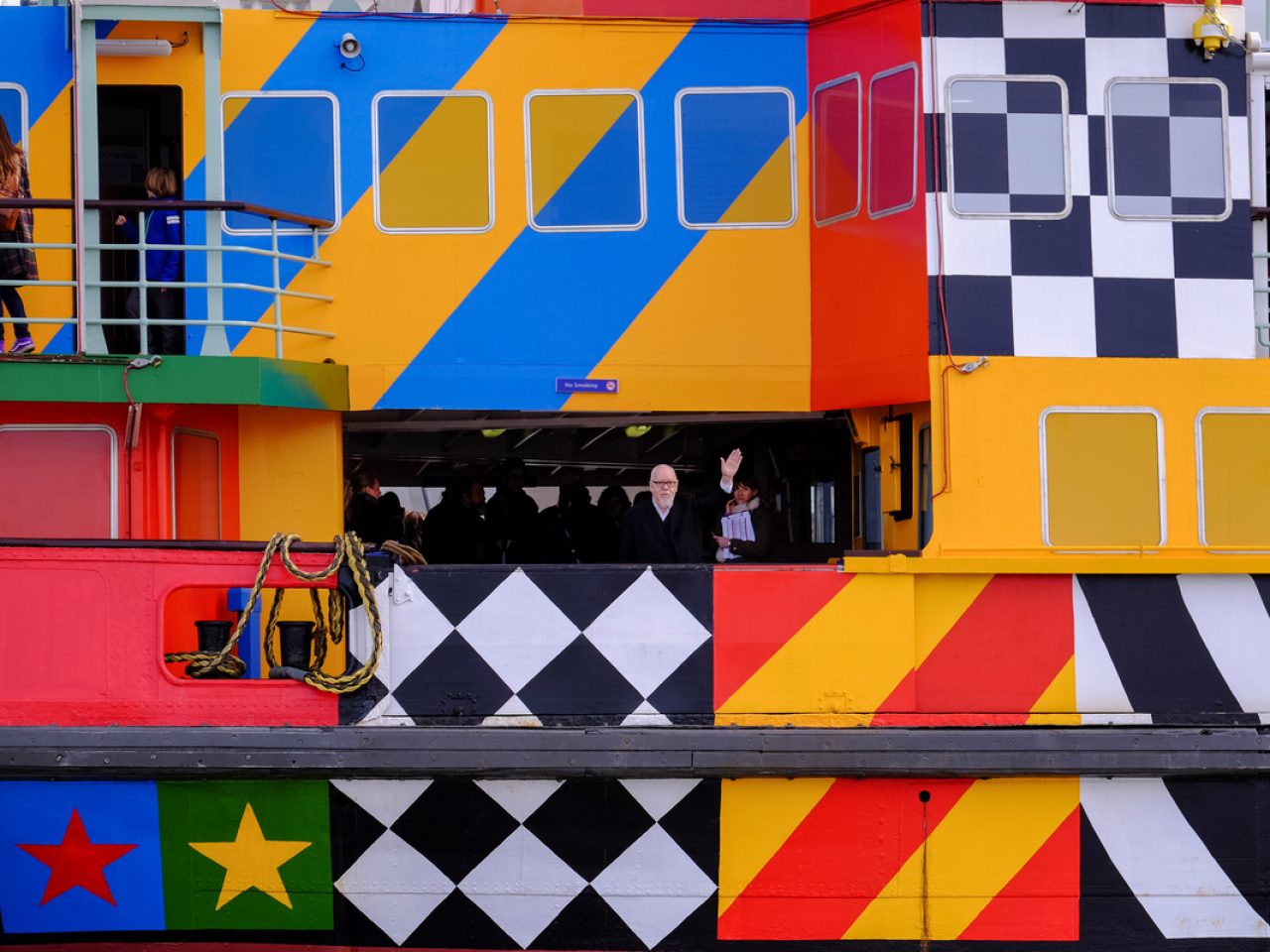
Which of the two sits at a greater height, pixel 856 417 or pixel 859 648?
pixel 856 417

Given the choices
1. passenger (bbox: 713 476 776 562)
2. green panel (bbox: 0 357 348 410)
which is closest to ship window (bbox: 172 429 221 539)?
green panel (bbox: 0 357 348 410)

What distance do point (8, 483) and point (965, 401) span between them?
4.20m

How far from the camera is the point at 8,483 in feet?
22.7

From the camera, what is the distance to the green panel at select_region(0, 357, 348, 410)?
263 inches

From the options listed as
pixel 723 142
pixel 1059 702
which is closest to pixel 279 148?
pixel 723 142

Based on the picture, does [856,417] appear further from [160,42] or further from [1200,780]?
[160,42]

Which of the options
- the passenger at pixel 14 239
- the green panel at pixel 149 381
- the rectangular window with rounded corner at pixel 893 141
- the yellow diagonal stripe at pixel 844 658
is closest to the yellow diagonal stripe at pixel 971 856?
the yellow diagonal stripe at pixel 844 658

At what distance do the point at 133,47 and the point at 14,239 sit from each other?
1.17 metres

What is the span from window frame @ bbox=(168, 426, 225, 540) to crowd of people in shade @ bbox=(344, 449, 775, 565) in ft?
2.61

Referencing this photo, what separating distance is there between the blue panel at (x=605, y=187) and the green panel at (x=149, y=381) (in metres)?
1.73

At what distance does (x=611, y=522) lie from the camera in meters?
9.62

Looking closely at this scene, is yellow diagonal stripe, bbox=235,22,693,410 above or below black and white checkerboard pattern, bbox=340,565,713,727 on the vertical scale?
above

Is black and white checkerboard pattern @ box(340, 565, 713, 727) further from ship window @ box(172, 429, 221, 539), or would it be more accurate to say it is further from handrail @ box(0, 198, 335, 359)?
handrail @ box(0, 198, 335, 359)

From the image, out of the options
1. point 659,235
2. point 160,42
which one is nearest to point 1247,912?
point 659,235
